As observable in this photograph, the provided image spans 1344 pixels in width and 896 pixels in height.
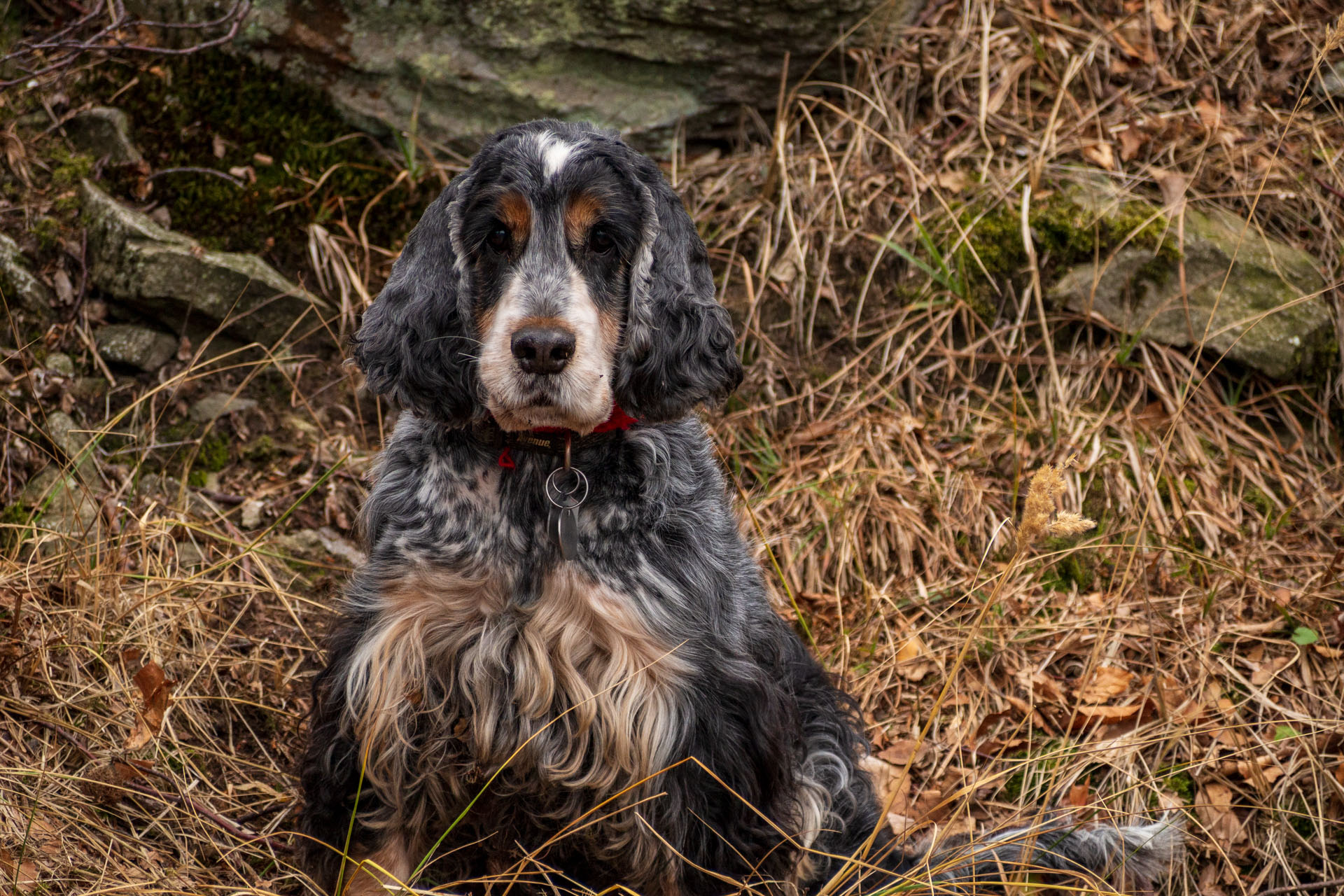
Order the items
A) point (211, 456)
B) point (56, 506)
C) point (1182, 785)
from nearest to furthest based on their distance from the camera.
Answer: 1. point (1182, 785)
2. point (56, 506)
3. point (211, 456)

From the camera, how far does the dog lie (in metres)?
2.77

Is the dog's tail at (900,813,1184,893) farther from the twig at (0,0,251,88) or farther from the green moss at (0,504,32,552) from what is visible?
the twig at (0,0,251,88)

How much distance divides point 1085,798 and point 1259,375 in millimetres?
2177

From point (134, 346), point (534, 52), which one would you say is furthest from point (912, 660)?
point (134, 346)

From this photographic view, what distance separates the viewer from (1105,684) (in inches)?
160

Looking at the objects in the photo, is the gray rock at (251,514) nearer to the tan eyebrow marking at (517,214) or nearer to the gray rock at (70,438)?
the gray rock at (70,438)

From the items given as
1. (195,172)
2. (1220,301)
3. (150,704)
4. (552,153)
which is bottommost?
(150,704)

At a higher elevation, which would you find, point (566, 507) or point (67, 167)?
point (566, 507)

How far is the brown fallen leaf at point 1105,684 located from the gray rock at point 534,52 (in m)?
2.97

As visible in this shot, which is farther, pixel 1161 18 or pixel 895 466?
pixel 1161 18

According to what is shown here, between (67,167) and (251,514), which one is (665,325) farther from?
(67,167)

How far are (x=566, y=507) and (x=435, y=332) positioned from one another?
0.52m

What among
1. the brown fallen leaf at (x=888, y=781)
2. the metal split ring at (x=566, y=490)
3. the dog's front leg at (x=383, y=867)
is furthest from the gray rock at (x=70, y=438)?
the brown fallen leaf at (x=888, y=781)

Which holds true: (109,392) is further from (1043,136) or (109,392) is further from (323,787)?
(1043,136)
